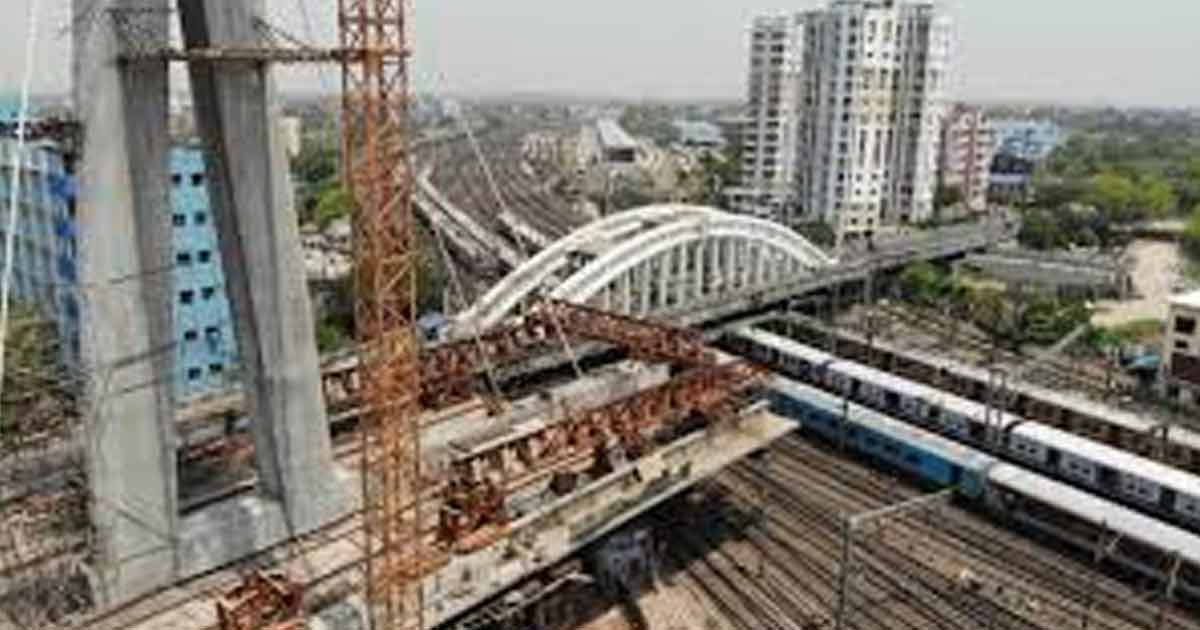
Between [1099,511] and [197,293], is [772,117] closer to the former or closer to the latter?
[197,293]

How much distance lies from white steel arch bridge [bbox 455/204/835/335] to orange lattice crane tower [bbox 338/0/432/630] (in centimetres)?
3192

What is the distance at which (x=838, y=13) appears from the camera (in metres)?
123

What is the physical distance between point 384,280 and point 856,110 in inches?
3878

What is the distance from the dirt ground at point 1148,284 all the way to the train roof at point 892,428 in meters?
36.8

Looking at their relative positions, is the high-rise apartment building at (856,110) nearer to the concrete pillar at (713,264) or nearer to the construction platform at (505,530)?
the concrete pillar at (713,264)

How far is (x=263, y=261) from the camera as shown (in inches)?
1407

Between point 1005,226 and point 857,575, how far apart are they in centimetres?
8581

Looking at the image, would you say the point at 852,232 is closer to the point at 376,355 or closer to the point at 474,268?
the point at 474,268

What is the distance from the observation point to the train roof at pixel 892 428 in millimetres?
51656

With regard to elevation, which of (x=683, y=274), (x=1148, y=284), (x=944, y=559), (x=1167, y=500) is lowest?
(x=944, y=559)

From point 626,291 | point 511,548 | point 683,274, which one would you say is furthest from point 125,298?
point 683,274

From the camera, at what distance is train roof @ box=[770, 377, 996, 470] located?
51656 millimetres

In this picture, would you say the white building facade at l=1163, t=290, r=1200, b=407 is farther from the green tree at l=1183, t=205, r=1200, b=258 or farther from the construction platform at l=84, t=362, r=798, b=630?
the green tree at l=1183, t=205, r=1200, b=258

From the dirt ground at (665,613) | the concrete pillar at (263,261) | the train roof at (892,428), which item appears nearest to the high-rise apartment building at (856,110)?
the train roof at (892,428)
